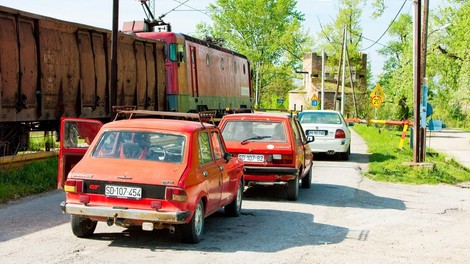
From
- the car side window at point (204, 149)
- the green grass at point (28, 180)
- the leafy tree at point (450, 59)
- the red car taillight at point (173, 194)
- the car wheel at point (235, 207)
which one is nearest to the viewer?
the red car taillight at point (173, 194)

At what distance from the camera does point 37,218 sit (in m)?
9.80

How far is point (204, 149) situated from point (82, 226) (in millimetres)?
1777

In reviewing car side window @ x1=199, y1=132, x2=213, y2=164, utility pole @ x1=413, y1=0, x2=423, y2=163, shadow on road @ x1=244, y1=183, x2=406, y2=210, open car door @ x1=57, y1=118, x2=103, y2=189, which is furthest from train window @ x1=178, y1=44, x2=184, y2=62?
car side window @ x1=199, y1=132, x2=213, y2=164

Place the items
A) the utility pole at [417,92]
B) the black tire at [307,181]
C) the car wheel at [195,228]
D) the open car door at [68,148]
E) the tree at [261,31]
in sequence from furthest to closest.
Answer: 1. the tree at [261,31]
2. the utility pole at [417,92]
3. the black tire at [307,181]
4. the open car door at [68,148]
5. the car wheel at [195,228]

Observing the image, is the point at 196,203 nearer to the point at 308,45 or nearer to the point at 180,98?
the point at 180,98

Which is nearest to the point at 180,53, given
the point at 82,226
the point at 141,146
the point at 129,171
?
the point at 141,146

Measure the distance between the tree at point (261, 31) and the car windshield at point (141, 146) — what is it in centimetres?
6557

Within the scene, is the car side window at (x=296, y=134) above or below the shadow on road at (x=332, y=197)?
above

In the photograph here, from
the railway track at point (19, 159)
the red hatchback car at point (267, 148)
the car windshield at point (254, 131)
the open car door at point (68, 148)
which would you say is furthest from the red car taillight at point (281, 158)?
the railway track at point (19, 159)

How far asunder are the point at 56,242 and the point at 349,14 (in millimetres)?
64645

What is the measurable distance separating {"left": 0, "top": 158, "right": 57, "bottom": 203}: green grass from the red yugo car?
9.72ft

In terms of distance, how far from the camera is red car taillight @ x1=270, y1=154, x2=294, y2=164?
39.4 feet

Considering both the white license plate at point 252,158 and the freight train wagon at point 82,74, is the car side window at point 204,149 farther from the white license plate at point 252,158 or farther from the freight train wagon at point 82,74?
the white license plate at point 252,158

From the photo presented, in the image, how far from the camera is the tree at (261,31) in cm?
7531
